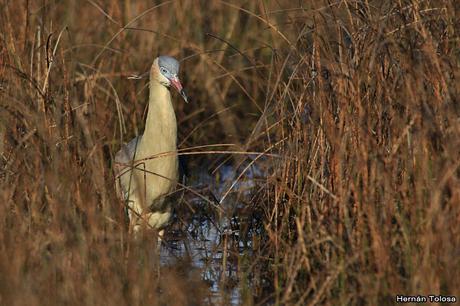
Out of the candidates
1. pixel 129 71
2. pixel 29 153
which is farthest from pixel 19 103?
pixel 129 71

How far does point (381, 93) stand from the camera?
555 centimetres

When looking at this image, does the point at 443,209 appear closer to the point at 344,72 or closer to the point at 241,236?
the point at 344,72

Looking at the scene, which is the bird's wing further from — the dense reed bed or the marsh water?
the marsh water

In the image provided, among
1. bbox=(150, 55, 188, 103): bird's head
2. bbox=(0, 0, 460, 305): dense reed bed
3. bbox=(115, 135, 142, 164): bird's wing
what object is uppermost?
bbox=(150, 55, 188, 103): bird's head

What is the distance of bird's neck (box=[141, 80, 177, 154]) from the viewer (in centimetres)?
683

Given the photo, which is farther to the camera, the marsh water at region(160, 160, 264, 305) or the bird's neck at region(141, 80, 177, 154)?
the bird's neck at region(141, 80, 177, 154)

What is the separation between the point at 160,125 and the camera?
6.84 metres

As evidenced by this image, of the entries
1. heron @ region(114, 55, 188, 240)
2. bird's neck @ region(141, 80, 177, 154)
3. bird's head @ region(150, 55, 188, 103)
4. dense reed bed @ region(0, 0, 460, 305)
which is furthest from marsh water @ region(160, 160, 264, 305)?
bird's head @ region(150, 55, 188, 103)

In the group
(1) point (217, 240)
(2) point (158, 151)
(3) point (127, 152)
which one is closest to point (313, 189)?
(2) point (158, 151)

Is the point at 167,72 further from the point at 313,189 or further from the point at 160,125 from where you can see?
the point at 313,189

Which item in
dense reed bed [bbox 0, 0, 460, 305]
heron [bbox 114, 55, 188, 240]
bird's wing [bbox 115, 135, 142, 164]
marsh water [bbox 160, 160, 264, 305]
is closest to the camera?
dense reed bed [bbox 0, 0, 460, 305]

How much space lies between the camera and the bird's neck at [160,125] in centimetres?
683

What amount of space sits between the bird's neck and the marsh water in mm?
340

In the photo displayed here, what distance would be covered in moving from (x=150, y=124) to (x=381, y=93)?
5.90 ft
